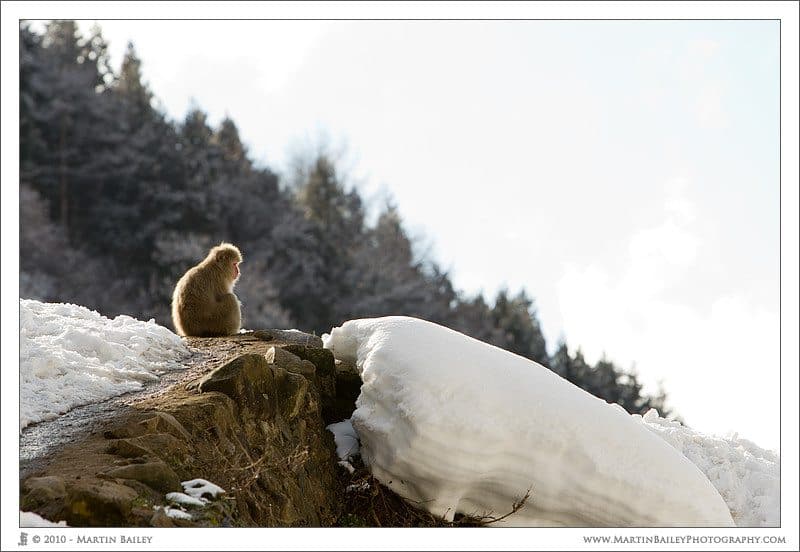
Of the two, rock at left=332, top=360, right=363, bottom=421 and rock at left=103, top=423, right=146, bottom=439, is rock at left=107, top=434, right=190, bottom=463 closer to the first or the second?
rock at left=103, top=423, right=146, bottom=439

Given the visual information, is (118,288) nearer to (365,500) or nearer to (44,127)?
(44,127)

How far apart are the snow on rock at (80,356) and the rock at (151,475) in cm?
122

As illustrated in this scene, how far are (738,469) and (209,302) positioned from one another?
516 cm

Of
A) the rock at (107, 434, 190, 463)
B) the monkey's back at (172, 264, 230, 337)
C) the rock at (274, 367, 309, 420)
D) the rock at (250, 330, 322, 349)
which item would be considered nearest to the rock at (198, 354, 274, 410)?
the rock at (274, 367, 309, 420)

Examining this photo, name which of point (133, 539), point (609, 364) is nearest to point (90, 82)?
point (609, 364)

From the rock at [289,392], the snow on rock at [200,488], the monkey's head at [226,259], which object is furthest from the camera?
the monkey's head at [226,259]

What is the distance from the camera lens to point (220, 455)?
6.46 m

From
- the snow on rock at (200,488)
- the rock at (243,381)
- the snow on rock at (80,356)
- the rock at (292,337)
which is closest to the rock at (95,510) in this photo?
the snow on rock at (200,488)

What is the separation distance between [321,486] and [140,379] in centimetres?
168

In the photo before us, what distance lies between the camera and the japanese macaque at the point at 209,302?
10.0 meters

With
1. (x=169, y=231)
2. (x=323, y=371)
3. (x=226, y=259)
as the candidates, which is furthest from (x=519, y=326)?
(x=323, y=371)

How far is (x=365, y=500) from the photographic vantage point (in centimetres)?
743

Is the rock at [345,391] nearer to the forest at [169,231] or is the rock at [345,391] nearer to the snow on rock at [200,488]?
the snow on rock at [200,488]

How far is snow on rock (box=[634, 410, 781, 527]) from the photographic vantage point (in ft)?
28.9
